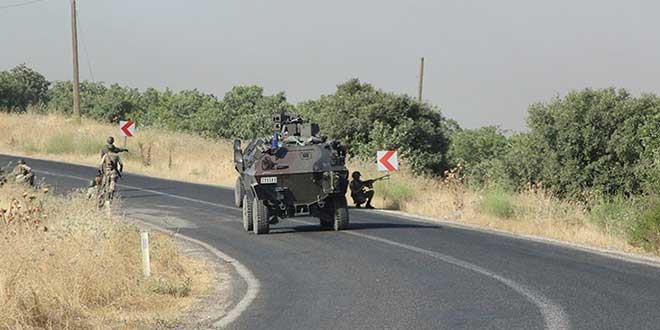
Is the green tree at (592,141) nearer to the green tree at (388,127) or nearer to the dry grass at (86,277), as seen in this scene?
the green tree at (388,127)

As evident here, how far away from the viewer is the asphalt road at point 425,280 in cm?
824

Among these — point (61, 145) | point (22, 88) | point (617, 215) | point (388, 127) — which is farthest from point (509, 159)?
Result: point (22, 88)

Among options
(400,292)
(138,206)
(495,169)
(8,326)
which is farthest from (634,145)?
(8,326)

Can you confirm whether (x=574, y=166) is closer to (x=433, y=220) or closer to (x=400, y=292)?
(x=433, y=220)

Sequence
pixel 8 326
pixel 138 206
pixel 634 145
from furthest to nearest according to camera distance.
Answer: pixel 634 145 < pixel 138 206 < pixel 8 326

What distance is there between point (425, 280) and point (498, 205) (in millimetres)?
9213

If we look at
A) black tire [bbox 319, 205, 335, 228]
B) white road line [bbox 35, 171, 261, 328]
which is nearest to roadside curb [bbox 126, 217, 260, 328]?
white road line [bbox 35, 171, 261, 328]

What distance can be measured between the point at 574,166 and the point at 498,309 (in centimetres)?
2016

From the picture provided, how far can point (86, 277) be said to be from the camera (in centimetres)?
903

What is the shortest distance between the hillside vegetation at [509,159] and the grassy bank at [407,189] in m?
0.05

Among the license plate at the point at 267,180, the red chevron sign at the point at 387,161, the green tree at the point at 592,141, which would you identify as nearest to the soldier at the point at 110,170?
the license plate at the point at 267,180

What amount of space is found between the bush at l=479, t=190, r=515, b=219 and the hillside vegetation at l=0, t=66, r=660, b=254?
25mm

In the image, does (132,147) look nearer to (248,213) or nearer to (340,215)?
(248,213)

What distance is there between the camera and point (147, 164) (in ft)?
123
